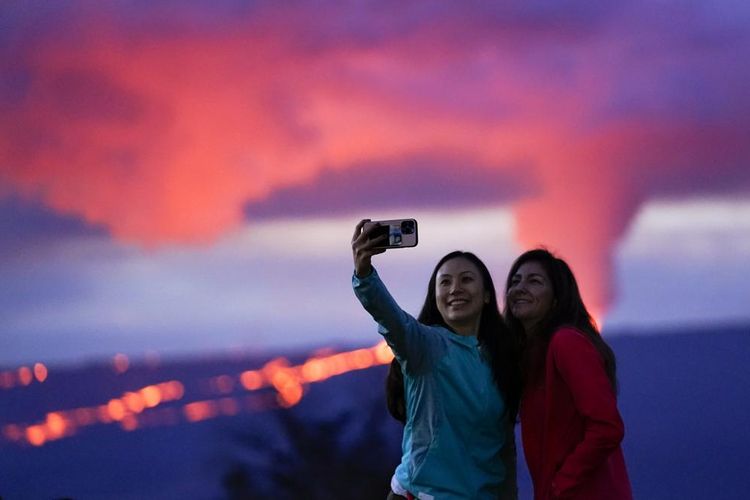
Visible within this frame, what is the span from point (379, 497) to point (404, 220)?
32.0 ft

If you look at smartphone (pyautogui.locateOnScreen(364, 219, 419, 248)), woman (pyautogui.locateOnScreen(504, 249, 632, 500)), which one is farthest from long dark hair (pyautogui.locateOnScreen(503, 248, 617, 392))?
smartphone (pyautogui.locateOnScreen(364, 219, 419, 248))

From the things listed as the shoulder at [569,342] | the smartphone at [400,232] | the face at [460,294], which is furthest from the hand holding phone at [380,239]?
the shoulder at [569,342]

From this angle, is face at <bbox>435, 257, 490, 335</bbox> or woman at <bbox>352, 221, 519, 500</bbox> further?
face at <bbox>435, 257, 490, 335</bbox>

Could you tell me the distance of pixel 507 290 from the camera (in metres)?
3.73

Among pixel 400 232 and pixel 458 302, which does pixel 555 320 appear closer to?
pixel 458 302

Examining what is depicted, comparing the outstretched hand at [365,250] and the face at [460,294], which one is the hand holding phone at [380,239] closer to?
the outstretched hand at [365,250]

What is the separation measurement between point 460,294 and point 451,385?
11.8 inches

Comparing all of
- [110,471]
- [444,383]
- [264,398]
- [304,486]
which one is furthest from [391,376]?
[110,471]

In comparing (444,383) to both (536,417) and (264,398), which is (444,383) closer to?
(536,417)

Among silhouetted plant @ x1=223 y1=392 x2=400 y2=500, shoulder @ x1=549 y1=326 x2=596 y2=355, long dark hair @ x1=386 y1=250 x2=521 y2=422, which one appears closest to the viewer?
shoulder @ x1=549 y1=326 x2=596 y2=355

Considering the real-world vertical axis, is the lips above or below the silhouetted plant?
above

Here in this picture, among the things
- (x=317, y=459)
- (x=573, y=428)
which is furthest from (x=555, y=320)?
(x=317, y=459)

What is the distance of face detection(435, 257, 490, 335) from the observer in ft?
11.6

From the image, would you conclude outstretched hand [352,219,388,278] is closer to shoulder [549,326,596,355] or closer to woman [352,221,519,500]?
woman [352,221,519,500]
